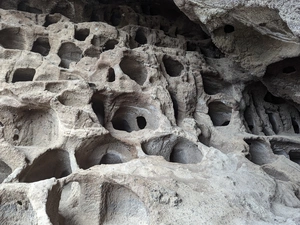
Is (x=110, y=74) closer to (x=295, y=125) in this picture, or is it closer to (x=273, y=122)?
(x=273, y=122)

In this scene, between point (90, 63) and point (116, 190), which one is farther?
point (90, 63)

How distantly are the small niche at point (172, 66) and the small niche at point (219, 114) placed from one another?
1045mm

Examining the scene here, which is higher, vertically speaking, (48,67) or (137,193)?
(48,67)

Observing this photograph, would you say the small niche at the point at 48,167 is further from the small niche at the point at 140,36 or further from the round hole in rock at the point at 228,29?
the small niche at the point at 140,36

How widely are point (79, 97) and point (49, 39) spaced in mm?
2347

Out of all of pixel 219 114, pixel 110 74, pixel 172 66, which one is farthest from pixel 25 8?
pixel 219 114

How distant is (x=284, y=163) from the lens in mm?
3850

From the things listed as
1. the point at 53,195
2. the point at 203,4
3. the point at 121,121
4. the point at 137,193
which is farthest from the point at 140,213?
the point at 203,4

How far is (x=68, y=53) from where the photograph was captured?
5.45m

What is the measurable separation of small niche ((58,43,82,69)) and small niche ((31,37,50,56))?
0.44m

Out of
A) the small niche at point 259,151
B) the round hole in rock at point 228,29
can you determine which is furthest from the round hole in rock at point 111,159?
the round hole in rock at point 228,29

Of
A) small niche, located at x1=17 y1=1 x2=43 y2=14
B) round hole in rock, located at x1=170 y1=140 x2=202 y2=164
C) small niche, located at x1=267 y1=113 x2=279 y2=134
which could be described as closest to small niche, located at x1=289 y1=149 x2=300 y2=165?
small niche, located at x1=267 y1=113 x2=279 y2=134

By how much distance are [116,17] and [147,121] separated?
458cm

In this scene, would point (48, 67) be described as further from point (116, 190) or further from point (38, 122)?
point (116, 190)
